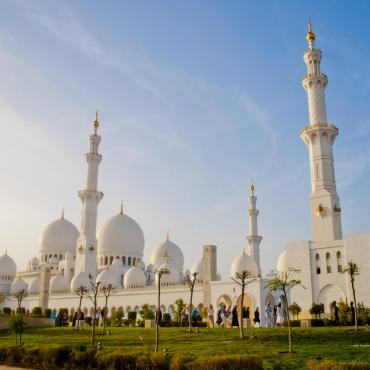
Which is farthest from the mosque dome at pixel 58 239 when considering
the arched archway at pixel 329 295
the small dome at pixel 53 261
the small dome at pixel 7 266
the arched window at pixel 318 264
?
the arched archway at pixel 329 295

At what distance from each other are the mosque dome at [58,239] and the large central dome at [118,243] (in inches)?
294

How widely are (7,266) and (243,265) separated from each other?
3815 centimetres

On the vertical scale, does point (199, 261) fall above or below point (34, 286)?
above

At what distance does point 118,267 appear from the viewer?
56.3 metres

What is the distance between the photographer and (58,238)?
65.9 metres

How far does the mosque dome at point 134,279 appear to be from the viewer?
51.1 metres

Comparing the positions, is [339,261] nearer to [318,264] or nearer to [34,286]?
[318,264]

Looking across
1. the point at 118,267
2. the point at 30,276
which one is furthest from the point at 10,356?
the point at 30,276

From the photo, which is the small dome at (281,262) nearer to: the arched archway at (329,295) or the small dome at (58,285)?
the arched archway at (329,295)

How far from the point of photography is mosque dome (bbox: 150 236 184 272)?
60.4 metres

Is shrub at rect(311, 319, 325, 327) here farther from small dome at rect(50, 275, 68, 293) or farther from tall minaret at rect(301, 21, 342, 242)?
small dome at rect(50, 275, 68, 293)

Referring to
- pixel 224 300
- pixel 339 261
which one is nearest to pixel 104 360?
pixel 339 261

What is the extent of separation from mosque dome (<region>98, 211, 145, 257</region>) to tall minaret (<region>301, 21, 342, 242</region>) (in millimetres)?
29911

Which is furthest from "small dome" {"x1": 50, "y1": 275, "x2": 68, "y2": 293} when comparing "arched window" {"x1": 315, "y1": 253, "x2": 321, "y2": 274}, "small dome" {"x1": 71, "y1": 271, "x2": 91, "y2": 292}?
"arched window" {"x1": 315, "y1": 253, "x2": 321, "y2": 274}
